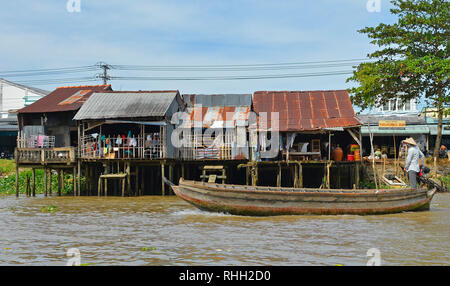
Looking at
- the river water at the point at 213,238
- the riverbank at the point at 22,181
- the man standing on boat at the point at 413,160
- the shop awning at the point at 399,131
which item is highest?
the shop awning at the point at 399,131

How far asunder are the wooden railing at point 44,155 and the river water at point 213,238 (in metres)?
6.27

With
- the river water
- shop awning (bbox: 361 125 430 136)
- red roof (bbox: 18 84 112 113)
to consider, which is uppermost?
red roof (bbox: 18 84 112 113)

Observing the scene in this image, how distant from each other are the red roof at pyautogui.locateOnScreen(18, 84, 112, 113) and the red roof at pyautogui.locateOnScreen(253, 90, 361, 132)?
9.32 metres

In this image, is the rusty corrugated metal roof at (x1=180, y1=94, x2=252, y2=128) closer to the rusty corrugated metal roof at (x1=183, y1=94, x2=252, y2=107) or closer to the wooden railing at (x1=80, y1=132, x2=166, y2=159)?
the rusty corrugated metal roof at (x1=183, y1=94, x2=252, y2=107)

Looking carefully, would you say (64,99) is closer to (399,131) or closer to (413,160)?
(413,160)

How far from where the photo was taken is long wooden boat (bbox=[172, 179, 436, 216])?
14.8 m

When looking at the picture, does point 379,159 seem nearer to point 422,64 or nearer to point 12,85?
point 422,64

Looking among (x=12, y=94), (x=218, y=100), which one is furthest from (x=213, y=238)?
(x=12, y=94)

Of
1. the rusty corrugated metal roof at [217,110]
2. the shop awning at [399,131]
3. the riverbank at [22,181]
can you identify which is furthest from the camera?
the shop awning at [399,131]

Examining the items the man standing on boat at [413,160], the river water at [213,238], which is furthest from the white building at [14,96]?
the man standing on boat at [413,160]

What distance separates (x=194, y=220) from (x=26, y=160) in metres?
12.7

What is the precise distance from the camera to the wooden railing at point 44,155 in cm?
2325

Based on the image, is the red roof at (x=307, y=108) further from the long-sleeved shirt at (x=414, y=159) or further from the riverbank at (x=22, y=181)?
the riverbank at (x=22, y=181)

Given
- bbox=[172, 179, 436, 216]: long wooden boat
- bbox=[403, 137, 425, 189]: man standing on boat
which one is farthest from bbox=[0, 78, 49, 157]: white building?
bbox=[403, 137, 425, 189]: man standing on boat
